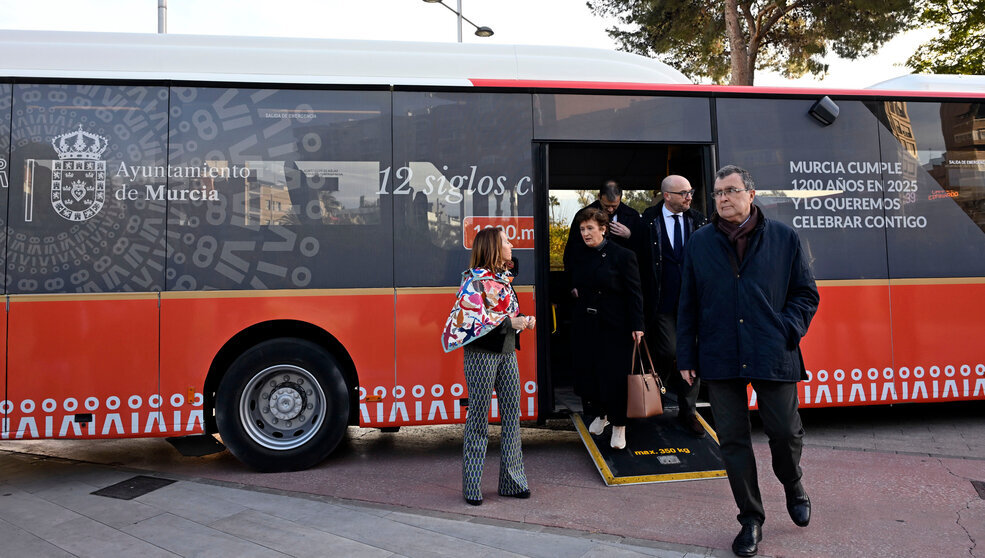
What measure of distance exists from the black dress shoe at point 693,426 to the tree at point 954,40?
14.7 metres

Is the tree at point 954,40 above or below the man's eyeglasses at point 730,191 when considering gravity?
above

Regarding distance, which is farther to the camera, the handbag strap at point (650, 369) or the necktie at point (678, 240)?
the necktie at point (678, 240)

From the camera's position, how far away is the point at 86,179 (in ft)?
15.9

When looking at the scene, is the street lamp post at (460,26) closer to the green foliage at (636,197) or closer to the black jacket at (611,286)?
the green foliage at (636,197)

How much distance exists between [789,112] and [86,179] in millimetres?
5834

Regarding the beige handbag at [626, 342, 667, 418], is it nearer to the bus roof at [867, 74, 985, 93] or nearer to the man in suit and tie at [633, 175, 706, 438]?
the man in suit and tie at [633, 175, 706, 438]

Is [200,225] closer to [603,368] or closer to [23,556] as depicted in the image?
[23,556]

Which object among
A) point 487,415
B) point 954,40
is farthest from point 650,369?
point 954,40

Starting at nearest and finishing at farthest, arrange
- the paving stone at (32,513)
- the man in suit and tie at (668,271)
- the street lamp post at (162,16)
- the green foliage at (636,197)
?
the paving stone at (32,513)
the man in suit and tie at (668,271)
the green foliage at (636,197)
the street lamp post at (162,16)

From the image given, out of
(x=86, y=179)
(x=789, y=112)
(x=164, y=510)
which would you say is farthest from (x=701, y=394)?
(x=86, y=179)

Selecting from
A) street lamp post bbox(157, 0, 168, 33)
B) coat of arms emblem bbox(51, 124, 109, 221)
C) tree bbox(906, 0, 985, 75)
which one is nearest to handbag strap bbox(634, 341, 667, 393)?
coat of arms emblem bbox(51, 124, 109, 221)

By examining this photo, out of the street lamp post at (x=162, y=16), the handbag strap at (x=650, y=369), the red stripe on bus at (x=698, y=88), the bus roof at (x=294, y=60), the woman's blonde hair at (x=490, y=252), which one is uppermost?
the street lamp post at (x=162, y=16)

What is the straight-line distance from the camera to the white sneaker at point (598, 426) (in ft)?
17.1

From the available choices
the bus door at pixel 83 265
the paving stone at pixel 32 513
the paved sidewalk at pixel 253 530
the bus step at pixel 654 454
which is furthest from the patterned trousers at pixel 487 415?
the paving stone at pixel 32 513
